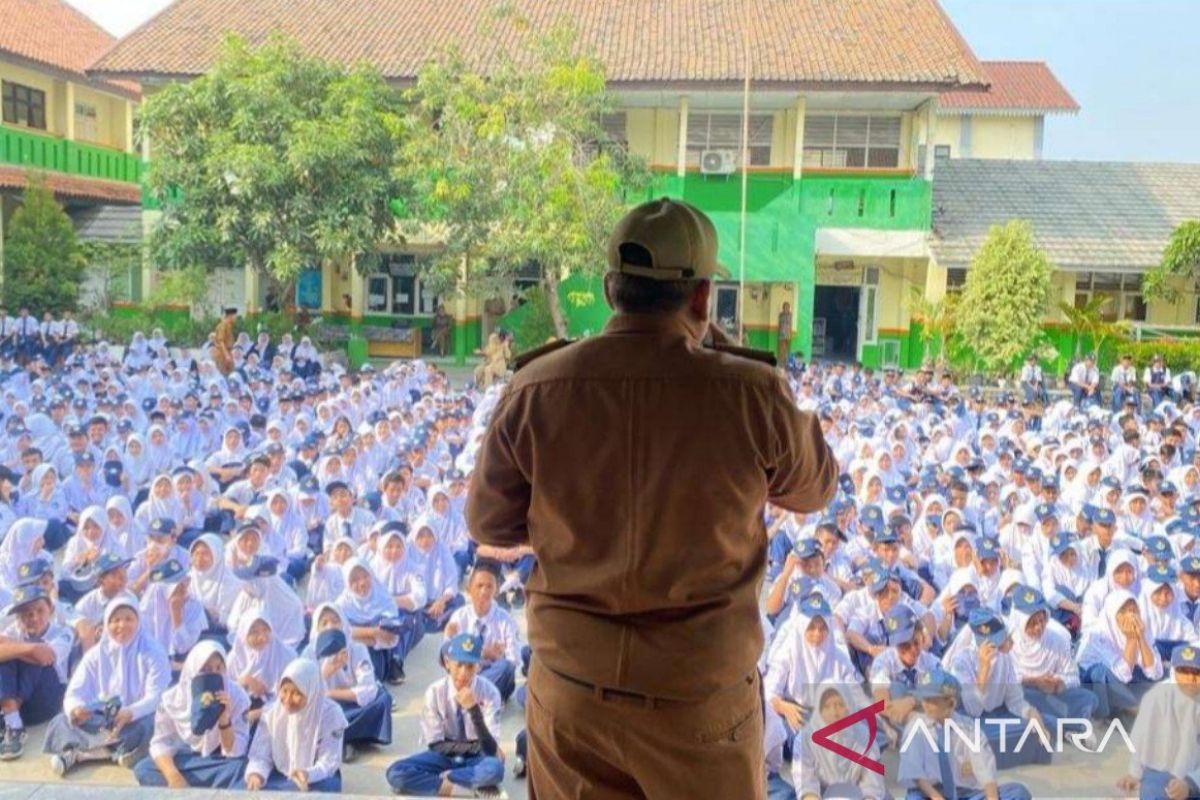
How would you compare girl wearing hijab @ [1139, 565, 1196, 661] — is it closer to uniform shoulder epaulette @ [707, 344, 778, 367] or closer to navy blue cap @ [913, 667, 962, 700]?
navy blue cap @ [913, 667, 962, 700]

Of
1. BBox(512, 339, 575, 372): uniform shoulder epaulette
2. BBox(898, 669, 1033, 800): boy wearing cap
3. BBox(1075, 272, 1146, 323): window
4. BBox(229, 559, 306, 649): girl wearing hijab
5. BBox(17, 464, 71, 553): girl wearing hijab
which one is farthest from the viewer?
BBox(1075, 272, 1146, 323): window

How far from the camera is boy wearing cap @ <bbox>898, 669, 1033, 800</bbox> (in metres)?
3.60

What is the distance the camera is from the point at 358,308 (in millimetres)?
15047

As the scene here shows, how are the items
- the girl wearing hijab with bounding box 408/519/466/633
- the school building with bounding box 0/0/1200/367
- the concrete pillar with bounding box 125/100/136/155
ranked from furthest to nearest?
the concrete pillar with bounding box 125/100/136/155 < the school building with bounding box 0/0/1200/367 < the girl wearing hijab with bounding box 408/519/466/633

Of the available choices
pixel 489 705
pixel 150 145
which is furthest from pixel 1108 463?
pixel 150 145

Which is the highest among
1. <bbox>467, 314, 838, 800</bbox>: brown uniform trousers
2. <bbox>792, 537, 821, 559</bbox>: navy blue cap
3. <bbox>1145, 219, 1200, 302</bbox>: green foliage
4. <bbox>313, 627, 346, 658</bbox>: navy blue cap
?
<bbox>1145, 219, 1200, 302</bbox>: green foliage

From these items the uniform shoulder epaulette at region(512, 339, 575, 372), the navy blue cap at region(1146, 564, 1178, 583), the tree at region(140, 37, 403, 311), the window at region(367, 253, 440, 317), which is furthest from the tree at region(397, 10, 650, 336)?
the uniform shoulder epaulette at region(512, 339, 575, 372)

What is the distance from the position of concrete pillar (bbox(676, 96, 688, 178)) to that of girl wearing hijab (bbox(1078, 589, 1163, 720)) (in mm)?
9663

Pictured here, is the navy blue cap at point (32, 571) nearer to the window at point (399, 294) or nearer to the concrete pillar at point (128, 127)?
the window at point (399, 294)

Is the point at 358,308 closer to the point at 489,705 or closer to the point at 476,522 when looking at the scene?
the point at 489,705

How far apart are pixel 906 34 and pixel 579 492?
13887 millimetres

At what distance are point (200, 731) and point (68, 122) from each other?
13.8 meters

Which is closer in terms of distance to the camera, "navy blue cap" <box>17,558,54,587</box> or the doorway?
"navy blue cap" <box>17,558,54,587</box>

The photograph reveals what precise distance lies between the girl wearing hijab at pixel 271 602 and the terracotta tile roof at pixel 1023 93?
17.5m
